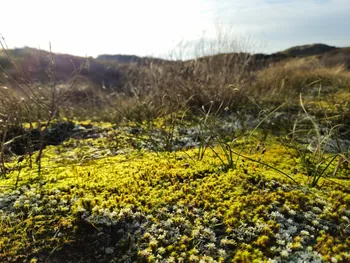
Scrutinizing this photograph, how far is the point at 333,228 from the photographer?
1.91 metres

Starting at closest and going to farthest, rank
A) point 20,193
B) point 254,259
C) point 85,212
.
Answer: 1. point 254,259
2. point 85,212
3. point 20,193

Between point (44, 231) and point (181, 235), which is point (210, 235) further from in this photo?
point (44, 231)

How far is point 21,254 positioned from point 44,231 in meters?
0.20

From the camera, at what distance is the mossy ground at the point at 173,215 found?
70.6 inches

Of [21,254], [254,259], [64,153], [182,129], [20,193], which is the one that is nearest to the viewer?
[254,259]

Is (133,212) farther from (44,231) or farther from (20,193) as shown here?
(20,193)

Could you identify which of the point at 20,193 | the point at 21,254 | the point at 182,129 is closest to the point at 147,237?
the point at 21,254

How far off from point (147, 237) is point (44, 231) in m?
0.74

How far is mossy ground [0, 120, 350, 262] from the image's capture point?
1.79m

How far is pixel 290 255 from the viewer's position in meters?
1.71

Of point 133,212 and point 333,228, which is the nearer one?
point 333,228

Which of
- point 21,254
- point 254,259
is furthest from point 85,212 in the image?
point 254,259

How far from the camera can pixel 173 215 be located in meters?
2.08

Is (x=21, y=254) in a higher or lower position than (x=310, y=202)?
lower
